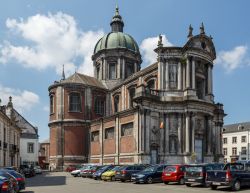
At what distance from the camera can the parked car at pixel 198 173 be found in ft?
75.3

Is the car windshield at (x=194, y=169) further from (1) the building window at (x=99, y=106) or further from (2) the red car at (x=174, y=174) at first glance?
(1) the building window at (x=99, y=106)

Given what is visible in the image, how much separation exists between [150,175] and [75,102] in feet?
105

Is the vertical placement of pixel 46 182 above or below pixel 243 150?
above

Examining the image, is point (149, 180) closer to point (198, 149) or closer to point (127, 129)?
point (127, 129)

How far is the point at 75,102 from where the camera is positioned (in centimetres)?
5762

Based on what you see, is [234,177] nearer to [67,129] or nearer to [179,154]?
[179,154]

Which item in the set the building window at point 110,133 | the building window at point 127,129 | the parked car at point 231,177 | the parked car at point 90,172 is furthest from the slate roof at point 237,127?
the parked car at point 231,177

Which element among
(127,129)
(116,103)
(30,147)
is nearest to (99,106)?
(116,103)

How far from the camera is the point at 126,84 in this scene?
5569cm

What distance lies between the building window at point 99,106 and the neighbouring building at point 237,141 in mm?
33644

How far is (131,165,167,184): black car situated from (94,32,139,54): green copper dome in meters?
39.1

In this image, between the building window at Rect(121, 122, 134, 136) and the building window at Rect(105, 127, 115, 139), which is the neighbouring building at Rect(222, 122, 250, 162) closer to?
the building window at Rect(105, 127, 115, 139)

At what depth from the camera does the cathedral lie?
43781 millimetres

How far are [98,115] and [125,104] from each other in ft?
19.7
